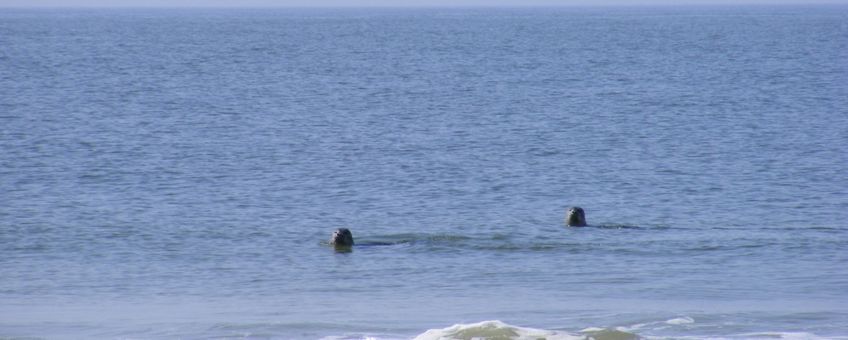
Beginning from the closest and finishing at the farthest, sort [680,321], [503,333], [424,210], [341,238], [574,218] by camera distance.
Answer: [503,333]
[680,321]
[341,238]
[574,218]
[424,210]

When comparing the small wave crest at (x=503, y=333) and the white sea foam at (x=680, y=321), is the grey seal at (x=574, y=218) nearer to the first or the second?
the white sea foam at (x=680, y=321)

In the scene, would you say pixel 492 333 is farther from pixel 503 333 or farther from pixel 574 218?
pixel 574 218

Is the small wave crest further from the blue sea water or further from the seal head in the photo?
the seal head

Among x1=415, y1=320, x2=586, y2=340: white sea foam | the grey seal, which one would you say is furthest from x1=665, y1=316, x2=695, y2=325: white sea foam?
the grey seal

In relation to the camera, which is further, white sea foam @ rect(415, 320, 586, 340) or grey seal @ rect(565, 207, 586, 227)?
grey seal @ rect(565, 207, 586, 227)

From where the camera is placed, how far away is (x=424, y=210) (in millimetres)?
25234

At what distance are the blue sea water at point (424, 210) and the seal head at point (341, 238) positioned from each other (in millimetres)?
306

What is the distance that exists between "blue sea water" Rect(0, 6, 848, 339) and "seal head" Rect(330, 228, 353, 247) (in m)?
0.31

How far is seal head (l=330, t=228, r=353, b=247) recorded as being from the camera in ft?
69.8

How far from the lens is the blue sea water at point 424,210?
55.2ft

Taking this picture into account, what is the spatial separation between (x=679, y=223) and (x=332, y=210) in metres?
6.53

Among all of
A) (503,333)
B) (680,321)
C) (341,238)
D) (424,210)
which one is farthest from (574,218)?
(503,333)

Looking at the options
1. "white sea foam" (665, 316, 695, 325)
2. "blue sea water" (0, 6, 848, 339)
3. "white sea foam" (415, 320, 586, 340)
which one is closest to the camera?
"white sea foam" (415, 320, 586, 340)

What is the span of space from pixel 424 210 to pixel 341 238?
163 inches
